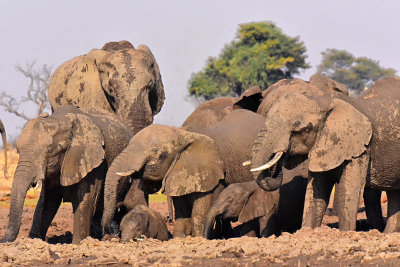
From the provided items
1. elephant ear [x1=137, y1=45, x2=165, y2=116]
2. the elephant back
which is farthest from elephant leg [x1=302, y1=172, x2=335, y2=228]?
elephant ear [x1=137, y1=45, x2=165, y2=116]

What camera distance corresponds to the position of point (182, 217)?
1048 centimetres

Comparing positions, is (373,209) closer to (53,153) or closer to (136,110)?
(136,110)

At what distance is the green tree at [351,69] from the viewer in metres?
50.6

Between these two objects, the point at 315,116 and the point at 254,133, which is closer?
the point at 315,116

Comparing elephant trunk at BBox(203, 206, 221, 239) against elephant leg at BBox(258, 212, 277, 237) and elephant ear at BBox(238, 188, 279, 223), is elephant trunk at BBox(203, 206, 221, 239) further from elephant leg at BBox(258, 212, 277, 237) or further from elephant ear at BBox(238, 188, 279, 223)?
elephant leg at BBox(258, 212, 277, 237)

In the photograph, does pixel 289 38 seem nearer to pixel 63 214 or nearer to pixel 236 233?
pixel 63 214

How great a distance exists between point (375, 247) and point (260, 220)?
2.60m

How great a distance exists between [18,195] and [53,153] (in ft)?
2.03

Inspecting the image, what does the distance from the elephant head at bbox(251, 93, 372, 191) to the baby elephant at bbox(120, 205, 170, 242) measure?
132cm

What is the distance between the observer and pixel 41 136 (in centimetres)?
1012

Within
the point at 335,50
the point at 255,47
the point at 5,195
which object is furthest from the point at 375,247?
the point at 335,50

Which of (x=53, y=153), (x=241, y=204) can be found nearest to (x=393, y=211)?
(x=241, y=204)

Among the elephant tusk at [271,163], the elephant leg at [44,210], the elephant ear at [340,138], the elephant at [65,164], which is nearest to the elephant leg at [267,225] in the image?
the elephant ear at [340,138]

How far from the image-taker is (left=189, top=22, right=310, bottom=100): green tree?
43094 millimetres
